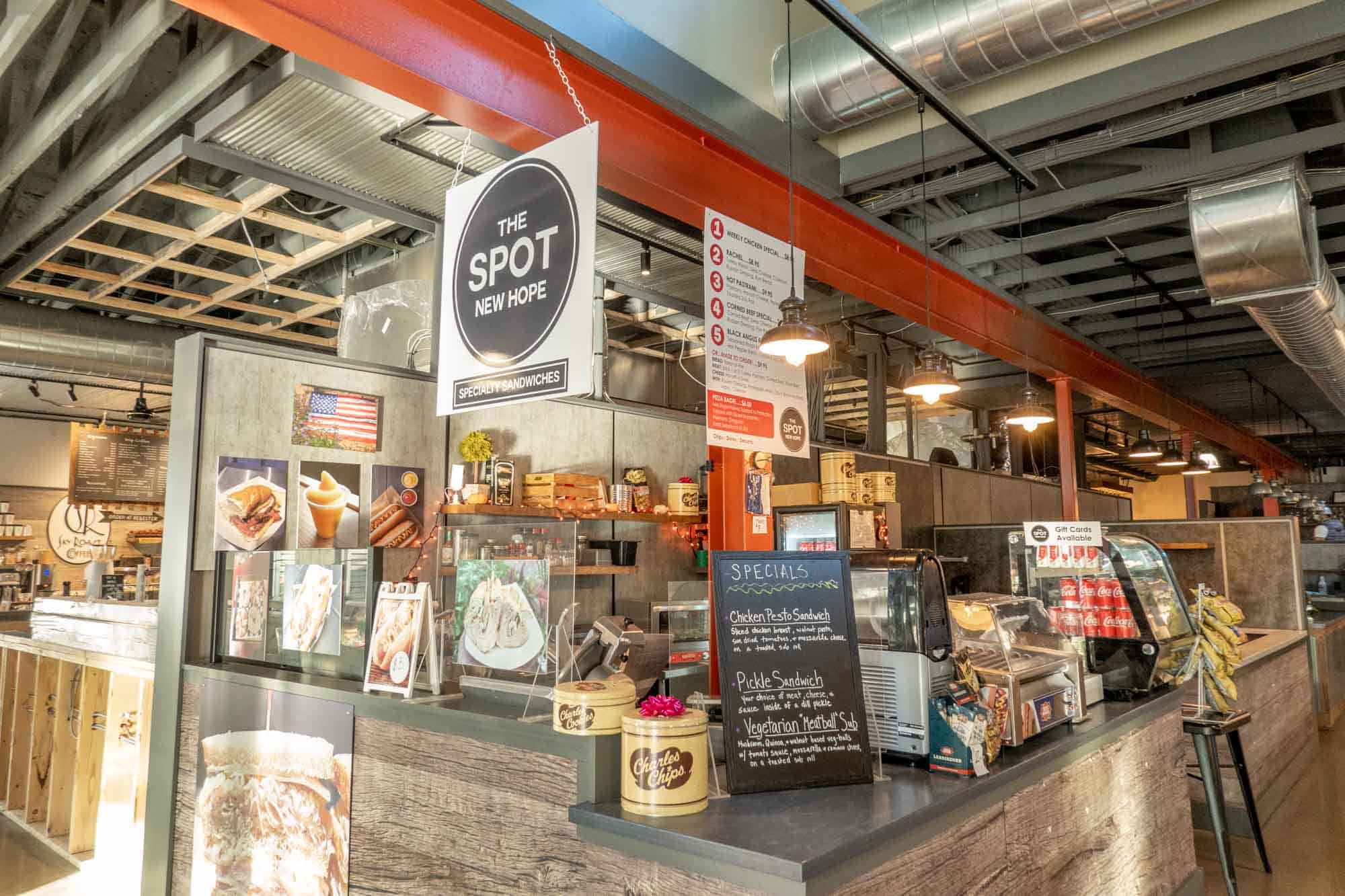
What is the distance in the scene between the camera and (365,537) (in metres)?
4.06

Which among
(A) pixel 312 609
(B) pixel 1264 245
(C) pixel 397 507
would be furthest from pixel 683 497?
(B) pixel 1264 245

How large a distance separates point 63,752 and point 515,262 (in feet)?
14.2

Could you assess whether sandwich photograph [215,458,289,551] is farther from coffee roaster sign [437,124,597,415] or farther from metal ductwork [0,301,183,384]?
metal ductwork [0,301,183,384]

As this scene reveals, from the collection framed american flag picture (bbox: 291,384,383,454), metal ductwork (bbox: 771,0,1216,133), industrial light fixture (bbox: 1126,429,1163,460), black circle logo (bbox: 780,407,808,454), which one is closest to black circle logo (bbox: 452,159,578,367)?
framed american flag picture (bbox: 291,384,383,454)

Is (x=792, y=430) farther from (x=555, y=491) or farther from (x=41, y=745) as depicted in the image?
(x=41, y=745)

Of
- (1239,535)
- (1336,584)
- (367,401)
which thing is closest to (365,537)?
(367,401)

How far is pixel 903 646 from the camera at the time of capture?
2262 mm

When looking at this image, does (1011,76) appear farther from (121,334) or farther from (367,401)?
(121,334)

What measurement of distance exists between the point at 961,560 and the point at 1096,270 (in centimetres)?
300

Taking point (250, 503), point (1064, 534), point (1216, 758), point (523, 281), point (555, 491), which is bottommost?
point (1216, 758)

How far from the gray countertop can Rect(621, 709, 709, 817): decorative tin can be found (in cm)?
Result: 3

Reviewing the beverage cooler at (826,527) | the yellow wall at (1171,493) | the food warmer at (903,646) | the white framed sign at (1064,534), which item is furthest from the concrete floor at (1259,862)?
the yellow wall at (1171,493)

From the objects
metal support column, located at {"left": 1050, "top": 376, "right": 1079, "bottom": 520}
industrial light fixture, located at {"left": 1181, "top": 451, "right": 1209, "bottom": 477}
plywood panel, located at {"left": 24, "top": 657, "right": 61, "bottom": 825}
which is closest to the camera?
plywood panel, located at {"left": 24, "top": 657, "right": 61, "bottom": 825}

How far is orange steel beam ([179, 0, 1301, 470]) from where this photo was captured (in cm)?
300
